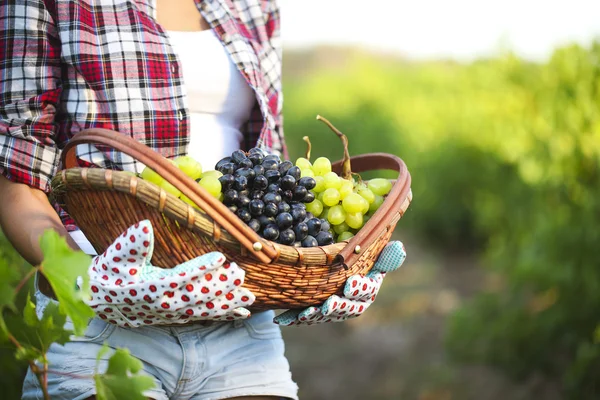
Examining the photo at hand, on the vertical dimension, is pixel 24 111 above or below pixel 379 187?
above

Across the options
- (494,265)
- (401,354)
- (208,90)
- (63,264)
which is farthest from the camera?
(401,354)

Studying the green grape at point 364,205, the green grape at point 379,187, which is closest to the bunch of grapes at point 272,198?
the green grape at point 364,205

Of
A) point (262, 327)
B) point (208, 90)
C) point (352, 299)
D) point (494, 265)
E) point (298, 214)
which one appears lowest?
point (494, 265)

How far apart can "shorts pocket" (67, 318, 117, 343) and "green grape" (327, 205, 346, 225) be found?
1.70 ft

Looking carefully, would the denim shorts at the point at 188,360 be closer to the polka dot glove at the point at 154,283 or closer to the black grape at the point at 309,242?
the polka dot glove at the point at 154,283

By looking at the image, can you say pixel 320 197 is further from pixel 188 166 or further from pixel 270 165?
pixel 188 166

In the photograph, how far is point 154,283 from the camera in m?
1.15

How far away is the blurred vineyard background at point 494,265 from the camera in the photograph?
Answer: 348cm

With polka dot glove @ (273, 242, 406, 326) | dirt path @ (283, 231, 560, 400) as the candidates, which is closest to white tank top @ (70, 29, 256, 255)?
polka dot glove @ (273, 242, 406, 326)

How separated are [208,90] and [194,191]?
1.77ft

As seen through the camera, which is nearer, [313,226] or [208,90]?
[313,226]

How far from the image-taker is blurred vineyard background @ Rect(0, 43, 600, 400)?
11.4ft

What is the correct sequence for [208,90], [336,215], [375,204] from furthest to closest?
1. [208,90]
2. [375,204]
3. [336,215]

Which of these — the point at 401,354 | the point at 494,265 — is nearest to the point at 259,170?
the point at 494,265
